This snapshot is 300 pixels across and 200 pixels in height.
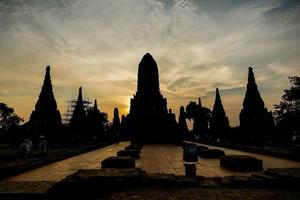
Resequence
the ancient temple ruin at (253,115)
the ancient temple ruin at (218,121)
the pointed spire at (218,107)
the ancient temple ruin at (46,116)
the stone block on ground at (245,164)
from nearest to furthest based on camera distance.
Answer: the stone block on ground at (245,164)
the ancient temple ruin at (46,116)
the ancient temple ruin at (253,115)
the ancient temple ruin at (218,121)
the pointed spire at (218,107)

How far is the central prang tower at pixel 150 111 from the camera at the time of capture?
4044 cm

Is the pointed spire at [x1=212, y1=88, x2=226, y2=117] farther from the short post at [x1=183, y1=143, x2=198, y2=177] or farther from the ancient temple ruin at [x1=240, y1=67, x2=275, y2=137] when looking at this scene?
the short post at [x1=183, y1=143, x2=198, y2=177]

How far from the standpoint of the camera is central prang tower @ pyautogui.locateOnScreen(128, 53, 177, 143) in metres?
40.4

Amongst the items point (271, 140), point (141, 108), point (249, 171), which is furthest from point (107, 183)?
point (141, 108)

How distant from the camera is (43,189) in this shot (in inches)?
282

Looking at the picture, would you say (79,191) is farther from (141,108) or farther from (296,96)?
(141,108)

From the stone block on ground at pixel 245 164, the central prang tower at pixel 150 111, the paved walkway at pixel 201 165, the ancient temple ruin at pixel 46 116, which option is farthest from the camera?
the central prang tower at pixel 150 111

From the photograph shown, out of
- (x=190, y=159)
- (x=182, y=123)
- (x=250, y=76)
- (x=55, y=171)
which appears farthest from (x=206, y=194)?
(x=182, y=123)

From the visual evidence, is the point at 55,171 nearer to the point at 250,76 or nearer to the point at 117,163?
the point at 117,163

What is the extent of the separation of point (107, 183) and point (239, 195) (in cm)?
322

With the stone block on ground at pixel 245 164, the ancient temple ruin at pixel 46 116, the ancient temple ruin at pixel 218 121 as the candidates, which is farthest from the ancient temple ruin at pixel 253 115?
the stone block on ground at pixel 245 164

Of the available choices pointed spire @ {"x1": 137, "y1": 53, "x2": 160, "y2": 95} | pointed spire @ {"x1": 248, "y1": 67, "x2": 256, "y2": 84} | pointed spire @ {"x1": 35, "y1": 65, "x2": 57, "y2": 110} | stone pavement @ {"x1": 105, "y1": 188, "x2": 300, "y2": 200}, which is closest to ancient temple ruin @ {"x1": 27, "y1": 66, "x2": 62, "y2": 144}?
pointed spire @ {"x1": 35, "y1": 65, "x2": 57, "y2": 110}

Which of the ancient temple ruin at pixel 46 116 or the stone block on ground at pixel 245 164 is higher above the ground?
the ancient temple ruin at pixel 46 116

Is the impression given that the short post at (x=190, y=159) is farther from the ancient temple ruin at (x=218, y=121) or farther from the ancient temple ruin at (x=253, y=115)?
the ancient temple ruin at (x=218, y=121)
